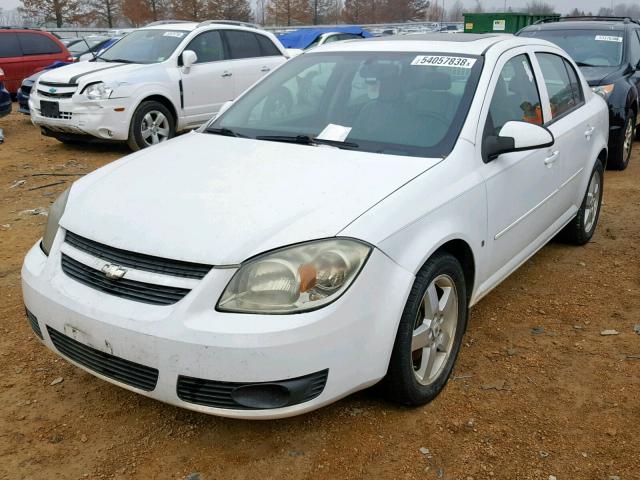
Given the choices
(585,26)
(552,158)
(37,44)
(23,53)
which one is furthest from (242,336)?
(37,44)

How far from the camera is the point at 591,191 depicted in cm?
501

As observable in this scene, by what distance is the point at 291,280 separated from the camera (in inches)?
92.0

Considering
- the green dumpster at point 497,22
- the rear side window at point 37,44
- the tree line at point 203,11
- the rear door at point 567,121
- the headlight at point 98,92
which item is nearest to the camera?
the rear door at point 567,121

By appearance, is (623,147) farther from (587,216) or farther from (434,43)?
(434,43)

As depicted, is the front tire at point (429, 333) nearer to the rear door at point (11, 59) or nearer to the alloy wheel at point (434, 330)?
the alloy wheel at point (434, 330)

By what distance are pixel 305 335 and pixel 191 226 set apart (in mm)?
631

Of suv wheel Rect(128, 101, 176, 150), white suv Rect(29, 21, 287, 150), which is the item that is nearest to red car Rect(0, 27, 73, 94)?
white suv Rect(29, 21, 287, 150)

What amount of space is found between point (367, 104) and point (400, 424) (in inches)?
66.4

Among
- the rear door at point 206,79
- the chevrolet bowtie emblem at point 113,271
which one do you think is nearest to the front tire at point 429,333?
the chevrolet bowtie emblem at point 113,271

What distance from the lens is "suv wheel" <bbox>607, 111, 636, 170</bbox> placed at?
7.70 meters

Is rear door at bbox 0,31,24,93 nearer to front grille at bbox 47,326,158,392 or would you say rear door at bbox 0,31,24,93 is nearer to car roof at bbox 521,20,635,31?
car roof at bbox 521,20,635,31

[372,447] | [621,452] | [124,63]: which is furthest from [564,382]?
[124,63]

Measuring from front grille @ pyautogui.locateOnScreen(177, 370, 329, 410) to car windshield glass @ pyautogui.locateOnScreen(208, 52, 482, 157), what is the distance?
125 centimetres

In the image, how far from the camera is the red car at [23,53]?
13.2 meters
